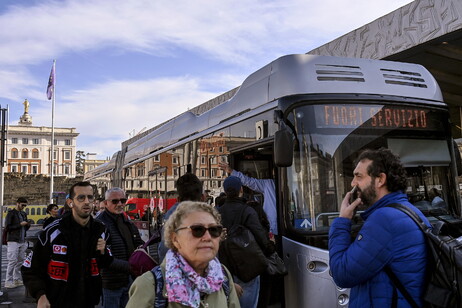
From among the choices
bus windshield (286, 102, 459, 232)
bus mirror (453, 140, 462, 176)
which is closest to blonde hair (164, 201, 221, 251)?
bus windshield (286, 102, 459, 232)

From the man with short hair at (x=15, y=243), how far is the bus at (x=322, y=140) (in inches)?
239

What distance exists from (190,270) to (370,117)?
3601mm

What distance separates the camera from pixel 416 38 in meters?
12.1

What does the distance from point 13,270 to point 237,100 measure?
677 centimetres

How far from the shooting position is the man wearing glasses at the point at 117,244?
462cm

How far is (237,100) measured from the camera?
21.0 feet

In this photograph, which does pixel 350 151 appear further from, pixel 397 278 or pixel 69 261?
pixel 69 261

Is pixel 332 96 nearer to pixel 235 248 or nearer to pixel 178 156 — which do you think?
pixel 235 248

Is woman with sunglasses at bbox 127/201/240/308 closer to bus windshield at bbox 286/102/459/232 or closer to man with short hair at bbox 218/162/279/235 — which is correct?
bus windshield at bbox 286/102/459/232

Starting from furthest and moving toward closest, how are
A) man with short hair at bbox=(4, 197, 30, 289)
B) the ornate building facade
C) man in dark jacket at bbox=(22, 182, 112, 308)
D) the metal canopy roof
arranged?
1. the ornate building facade
2. the metal canopy roof
3. man with short hair at bbox=(4, 197, 30, 289)
4. man in dark jacket at bbox=(22, 182, 112, 308)

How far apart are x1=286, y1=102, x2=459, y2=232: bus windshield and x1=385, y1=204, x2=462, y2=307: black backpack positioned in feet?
7.56

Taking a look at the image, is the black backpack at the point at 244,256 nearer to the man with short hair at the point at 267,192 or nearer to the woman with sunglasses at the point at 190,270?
the man with short hair at the point at 267,192

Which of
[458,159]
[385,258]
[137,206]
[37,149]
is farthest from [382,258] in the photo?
[37,149]

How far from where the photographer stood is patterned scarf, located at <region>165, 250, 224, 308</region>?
1959 mm
